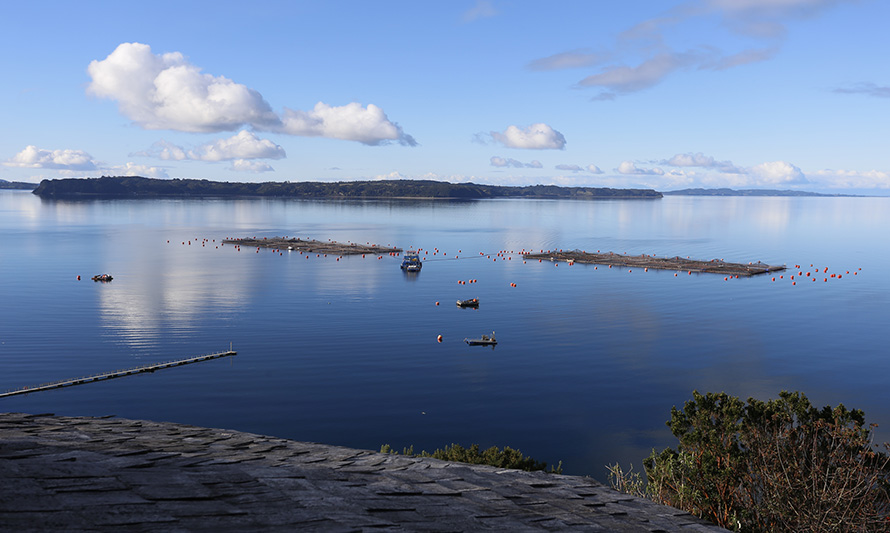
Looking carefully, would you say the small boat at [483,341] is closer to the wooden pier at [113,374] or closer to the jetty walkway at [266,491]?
the wooden pier at [113,374]

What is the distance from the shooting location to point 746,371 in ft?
239

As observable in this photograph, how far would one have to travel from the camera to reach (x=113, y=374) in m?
67.9

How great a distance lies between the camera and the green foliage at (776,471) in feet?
71.5

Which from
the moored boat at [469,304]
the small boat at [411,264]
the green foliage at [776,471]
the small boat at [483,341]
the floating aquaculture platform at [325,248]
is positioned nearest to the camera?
the green foliage at [776,471]

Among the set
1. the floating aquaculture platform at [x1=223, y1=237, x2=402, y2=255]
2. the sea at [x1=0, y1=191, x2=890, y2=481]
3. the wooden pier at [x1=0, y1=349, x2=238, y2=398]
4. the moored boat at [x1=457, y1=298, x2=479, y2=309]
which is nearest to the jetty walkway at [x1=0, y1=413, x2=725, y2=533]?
the sea at [x1=0, y1=191, x2=890, y2=481]

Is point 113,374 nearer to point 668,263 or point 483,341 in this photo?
point 483,341

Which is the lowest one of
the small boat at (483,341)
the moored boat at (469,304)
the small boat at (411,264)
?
the small boat at (483,341)

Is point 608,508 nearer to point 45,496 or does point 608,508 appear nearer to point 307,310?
point 45,496

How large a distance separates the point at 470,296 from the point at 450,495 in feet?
351

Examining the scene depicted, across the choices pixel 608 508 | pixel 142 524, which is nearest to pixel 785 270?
pixel 608 508

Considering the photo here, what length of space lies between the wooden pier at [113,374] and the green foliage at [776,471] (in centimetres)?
5892

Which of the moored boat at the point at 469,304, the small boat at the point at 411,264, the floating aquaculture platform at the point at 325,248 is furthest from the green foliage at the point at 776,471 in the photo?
the floating aquaculture platform at the point at 325,248

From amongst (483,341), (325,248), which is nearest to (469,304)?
(483,341)

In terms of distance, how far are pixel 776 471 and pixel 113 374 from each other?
223 ft
